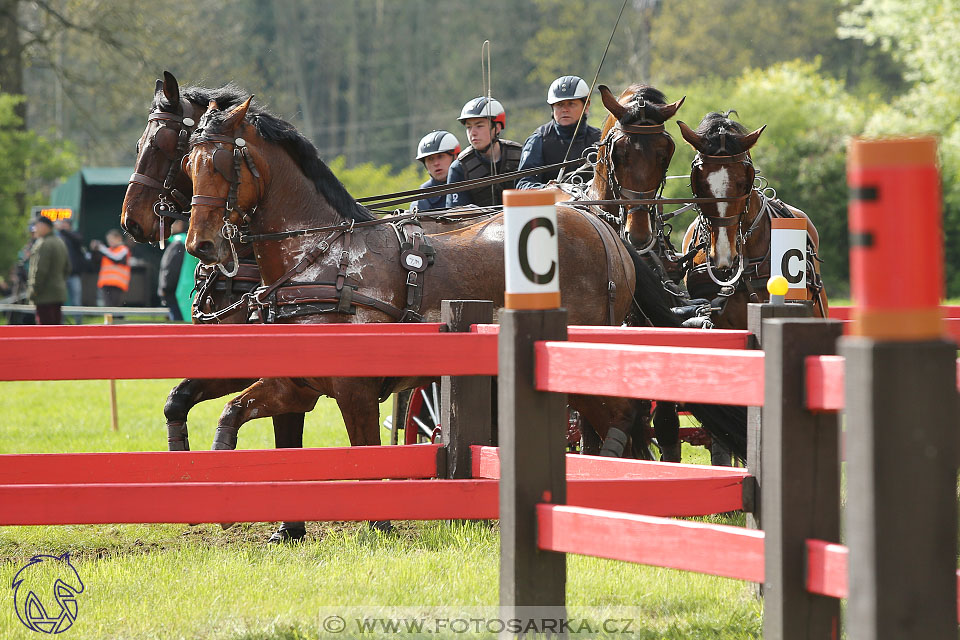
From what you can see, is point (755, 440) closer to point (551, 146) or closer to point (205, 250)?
point (205, 250)

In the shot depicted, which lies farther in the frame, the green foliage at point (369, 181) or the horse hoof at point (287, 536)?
the green foliage at point (369, 181)

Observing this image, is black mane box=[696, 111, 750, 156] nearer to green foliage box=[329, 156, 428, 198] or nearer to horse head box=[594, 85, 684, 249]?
horse head box=[594, 85, 684, 249]

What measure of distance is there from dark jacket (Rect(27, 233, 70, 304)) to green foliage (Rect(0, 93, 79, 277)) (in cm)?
1038

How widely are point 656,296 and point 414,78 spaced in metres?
55.4

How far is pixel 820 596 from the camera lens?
9.22ft

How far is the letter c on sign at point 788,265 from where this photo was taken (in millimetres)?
5445

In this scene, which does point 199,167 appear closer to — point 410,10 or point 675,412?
point 675,412

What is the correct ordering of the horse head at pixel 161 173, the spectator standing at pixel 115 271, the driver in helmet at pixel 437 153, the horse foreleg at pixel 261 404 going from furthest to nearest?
the spectator standing at pixel 115 271, the driver in helmet at pixel 437 153, the horse head at pixel 161 173, the horse foreleg at pixel 261 404

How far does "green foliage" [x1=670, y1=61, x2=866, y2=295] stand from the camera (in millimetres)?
31453

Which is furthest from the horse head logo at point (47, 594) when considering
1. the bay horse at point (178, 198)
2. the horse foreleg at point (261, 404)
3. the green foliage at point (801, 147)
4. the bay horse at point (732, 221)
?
the green foliage at point (801, 147)

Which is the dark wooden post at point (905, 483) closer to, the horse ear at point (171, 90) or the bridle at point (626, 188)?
the bridle at point (626, 188)

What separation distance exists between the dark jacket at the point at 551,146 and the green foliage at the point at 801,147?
1855 cm

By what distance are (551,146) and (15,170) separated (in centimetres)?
2281


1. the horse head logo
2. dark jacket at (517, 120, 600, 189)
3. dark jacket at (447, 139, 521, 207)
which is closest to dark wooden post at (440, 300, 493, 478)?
the horse head logo
